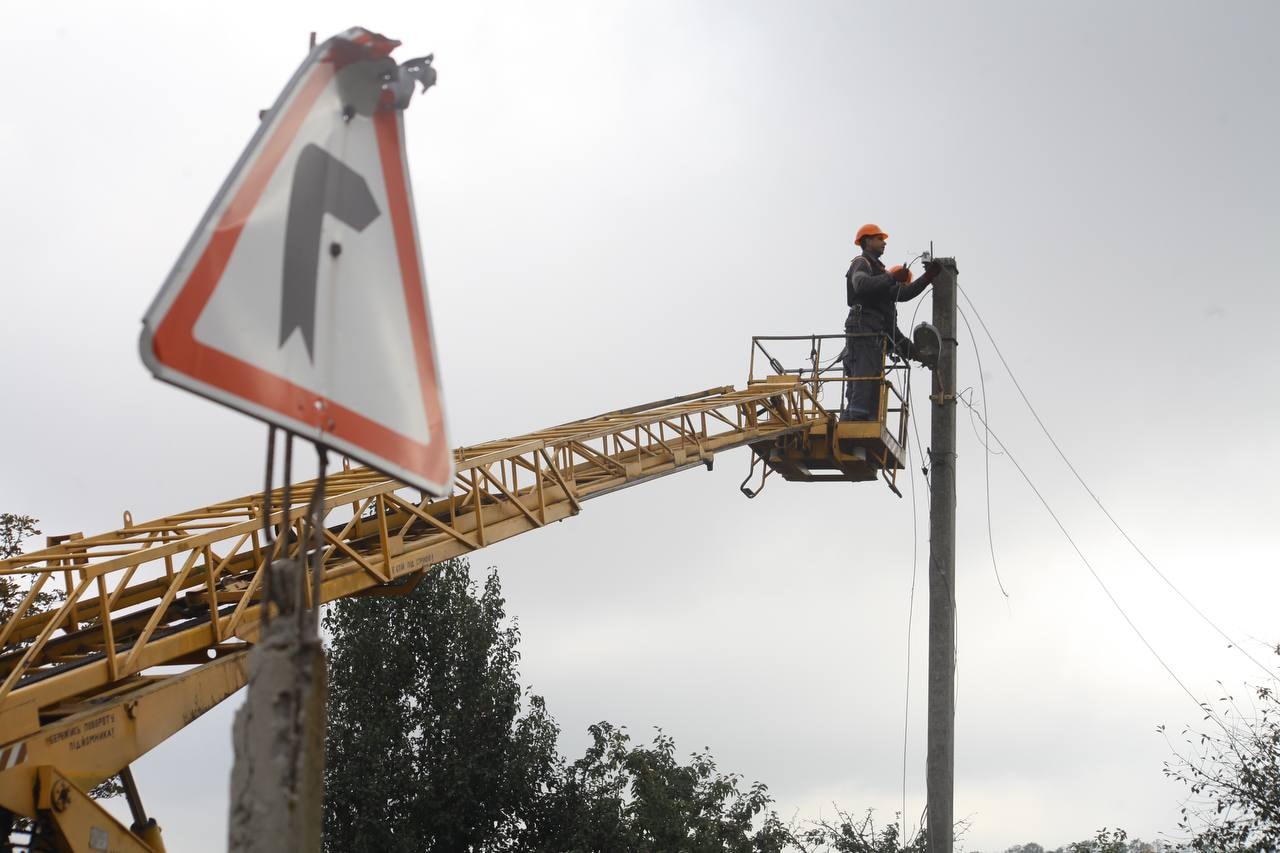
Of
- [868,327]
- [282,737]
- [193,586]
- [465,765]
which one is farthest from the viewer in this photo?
[465,765]

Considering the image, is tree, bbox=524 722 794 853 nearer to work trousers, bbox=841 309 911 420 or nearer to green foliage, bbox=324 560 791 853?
green foliage, bbox=324 560 791 853

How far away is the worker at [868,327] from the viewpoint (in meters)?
14.8

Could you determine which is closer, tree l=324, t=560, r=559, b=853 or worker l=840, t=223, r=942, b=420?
worker l=840, t=223, r=942, b=420

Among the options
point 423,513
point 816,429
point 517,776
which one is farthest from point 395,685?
point 423,513

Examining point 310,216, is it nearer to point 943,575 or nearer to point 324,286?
point 324,286

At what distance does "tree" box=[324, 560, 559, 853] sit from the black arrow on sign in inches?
1012

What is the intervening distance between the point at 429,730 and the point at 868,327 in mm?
16636

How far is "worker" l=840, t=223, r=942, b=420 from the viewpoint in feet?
48.7

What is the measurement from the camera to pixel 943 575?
10555 mm

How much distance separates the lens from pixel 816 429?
15.3 metres

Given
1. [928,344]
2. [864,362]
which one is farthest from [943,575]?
[864,362]

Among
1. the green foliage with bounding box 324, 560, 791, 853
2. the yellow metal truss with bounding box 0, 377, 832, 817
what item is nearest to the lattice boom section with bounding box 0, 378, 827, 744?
the yellow metal truss with bounding box 0, 377, 832, 817

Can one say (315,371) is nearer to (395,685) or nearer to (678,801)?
(678,801)

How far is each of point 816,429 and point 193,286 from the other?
13.5 meters
